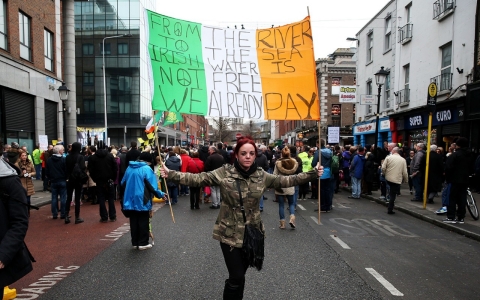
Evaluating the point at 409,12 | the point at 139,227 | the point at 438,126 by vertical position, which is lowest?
the point at 139,227

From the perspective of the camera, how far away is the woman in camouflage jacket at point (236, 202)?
11.2 feet

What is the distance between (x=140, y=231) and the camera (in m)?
6.52

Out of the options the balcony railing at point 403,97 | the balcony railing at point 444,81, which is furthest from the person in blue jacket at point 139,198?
the balcony railing at point 403,97

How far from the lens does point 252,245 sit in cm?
340

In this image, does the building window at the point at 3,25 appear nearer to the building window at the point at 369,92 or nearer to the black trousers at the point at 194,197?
the black trousers at the point at 194,197

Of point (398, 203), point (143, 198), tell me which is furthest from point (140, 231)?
point (398, 203)

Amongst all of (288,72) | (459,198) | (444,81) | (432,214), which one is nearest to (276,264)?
(288,72)

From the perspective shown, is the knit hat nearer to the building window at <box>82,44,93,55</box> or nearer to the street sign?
the street sign

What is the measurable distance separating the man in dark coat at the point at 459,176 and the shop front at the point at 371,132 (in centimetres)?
1416

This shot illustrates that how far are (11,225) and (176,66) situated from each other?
3.15 meters

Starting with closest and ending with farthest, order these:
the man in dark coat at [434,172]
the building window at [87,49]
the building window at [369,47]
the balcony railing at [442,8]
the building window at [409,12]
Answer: the man in dark coat at [434,172] → the balcony railing at [442,8] → the building window at [409,12] → the building window at [369,47] → the building window at [87,49]

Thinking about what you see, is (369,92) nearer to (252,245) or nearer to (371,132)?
(371,132)

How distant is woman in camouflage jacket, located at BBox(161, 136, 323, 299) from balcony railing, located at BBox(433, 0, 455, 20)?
1627cm

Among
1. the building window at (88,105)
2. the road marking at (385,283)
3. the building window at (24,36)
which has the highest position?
the building window at (24,36)
